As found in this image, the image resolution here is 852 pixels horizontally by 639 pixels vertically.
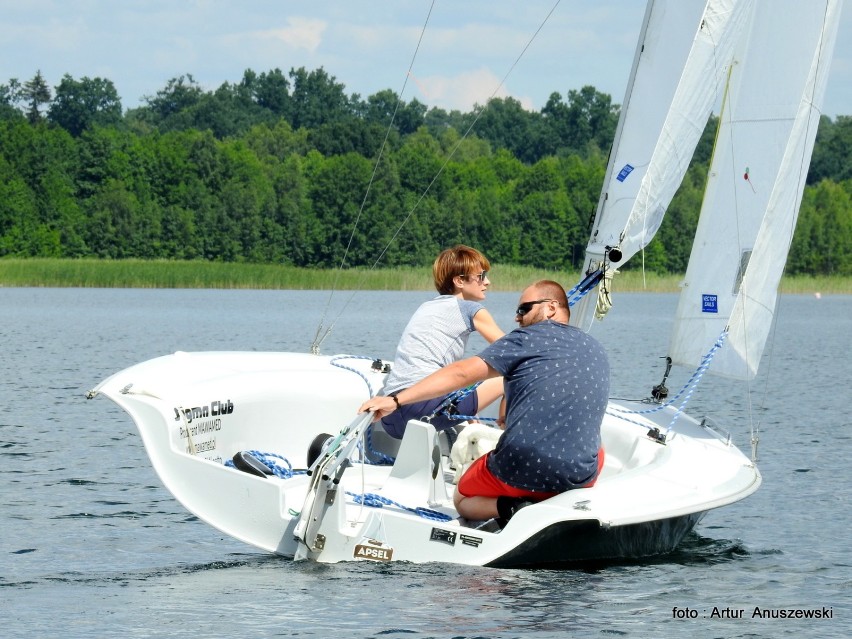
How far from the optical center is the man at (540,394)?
515 cm

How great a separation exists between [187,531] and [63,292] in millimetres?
33504

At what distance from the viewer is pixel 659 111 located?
7.23 meters

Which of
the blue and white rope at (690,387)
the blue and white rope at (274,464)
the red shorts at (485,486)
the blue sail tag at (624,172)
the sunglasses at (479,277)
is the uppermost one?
the blue sail tag at (624,172)

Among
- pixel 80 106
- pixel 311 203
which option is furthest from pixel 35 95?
pixel 311 203

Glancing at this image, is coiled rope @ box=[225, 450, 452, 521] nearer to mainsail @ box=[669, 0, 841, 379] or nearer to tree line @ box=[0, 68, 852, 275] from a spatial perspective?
mainsail @ box=[669, 0, 841, 379]

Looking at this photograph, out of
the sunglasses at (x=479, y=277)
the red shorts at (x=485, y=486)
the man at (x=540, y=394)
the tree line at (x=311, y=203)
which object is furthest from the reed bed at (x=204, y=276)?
the man at (x=540, y=394)

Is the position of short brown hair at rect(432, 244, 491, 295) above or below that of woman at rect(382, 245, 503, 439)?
above

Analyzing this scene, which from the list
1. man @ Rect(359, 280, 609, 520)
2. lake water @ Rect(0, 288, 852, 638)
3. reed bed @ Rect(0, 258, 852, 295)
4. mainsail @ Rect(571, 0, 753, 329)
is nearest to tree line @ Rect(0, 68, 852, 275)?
reed bed @ Rect(0, 258, 852, 295)

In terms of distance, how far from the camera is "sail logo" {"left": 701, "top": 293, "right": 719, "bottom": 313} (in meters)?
7.25

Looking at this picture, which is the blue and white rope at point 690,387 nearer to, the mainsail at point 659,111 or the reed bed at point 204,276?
the mainsail at point 659,111

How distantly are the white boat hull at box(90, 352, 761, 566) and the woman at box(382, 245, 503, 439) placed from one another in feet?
1.09

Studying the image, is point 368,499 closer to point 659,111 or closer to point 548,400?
point 548,400

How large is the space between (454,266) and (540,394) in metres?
1.32

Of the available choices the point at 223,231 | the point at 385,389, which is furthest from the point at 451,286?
the point at 223,231
